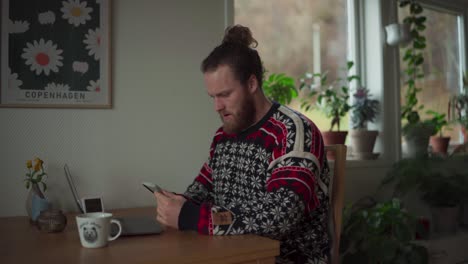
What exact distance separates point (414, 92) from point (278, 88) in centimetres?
128

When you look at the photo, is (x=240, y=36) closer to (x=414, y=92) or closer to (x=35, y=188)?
(x=35, y=188)

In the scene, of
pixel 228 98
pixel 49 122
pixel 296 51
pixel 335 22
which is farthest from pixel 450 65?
pixel 49 122

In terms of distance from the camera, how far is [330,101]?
9.78 ft

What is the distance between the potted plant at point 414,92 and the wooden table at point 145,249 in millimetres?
2324

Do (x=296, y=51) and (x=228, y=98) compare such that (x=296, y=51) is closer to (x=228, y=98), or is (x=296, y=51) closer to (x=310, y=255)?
(x=228, y=98)

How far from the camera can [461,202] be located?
3168 mm

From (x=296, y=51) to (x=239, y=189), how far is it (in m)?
1.63

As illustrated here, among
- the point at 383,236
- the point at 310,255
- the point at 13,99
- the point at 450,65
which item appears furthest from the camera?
the point at 450,65

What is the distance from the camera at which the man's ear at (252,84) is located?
1564 mm

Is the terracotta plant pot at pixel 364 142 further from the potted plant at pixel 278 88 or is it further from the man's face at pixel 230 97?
the man's face at pixel 230 97

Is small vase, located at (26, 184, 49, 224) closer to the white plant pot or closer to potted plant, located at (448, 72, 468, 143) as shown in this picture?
the white plant pot

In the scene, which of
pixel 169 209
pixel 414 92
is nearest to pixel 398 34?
pixel 414 92

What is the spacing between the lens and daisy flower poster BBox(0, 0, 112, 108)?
1761 millimetres

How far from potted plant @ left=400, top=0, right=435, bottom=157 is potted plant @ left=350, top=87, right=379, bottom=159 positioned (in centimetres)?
35
